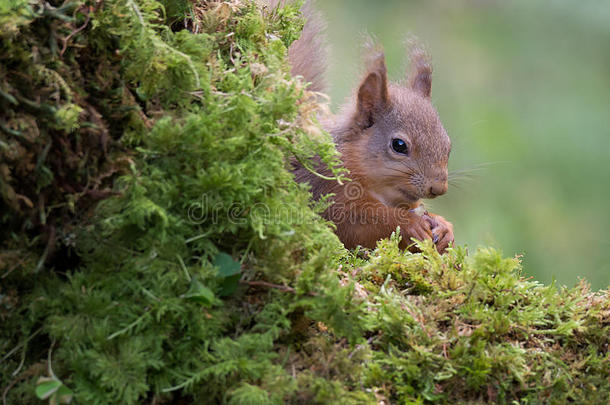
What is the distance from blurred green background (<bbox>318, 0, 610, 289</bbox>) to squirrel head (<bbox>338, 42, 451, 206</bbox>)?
0.64 metres

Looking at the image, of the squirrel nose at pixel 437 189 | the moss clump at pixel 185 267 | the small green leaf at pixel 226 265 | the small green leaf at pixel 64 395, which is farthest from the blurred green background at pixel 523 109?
the small green leaf at pixel 64 395

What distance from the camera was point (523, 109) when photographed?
462 centimetres

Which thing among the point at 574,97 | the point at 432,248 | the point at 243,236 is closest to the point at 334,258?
the point at 432,248

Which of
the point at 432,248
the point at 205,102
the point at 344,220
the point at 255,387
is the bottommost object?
the point at 255,387

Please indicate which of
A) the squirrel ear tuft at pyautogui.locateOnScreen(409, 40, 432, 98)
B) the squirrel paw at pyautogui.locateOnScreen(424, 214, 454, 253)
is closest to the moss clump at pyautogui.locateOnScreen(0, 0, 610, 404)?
the squirrel paw at pyautogui.locateOnScreen(424, 214, 454, 253)

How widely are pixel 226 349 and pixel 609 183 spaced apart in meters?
3.86

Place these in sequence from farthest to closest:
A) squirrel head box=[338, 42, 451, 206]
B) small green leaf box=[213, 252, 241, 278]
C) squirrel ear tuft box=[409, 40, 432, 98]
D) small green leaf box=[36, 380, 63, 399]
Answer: squirrel ear tuft box=[409, 40, 432, 98] < squirrel head box=[338, 42, 451, 206] < small green leaf box=[213, 252, 241, 278] < small green leaf box=[36, 380, 63, 399]

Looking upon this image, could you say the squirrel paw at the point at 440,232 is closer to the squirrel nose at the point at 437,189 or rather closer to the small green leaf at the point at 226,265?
the squirrel nose at the point at 437,189

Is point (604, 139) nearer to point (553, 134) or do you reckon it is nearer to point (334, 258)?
point (553, 134)

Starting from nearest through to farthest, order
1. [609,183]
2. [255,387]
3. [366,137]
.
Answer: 1. [255,387]
2. [366,137]
3. [609,183]

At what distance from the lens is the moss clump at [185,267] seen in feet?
3.81

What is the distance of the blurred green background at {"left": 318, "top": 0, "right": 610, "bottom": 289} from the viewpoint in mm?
4129

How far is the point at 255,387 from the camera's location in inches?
43.4

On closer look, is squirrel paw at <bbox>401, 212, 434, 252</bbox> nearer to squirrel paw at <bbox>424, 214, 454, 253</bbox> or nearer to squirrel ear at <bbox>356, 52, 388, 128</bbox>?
squirrel paw at <bbox>424, 214, 454, 253</bbox>
